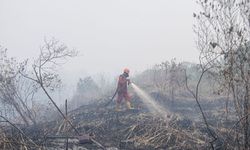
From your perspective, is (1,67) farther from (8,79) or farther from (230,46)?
(230,46)

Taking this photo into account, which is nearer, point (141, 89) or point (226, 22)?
point (226, 22)

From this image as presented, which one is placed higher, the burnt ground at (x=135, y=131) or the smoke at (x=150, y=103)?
the smoke at (x=150, y=103)

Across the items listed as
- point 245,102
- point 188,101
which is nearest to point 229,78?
point 245,102

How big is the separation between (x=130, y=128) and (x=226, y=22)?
5.47 meters

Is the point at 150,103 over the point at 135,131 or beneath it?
over

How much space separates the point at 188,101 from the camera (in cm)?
1805

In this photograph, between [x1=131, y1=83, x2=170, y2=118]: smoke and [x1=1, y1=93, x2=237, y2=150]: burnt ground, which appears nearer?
[x1=1, y1=93, x2=237, y2=150]: burnt ground

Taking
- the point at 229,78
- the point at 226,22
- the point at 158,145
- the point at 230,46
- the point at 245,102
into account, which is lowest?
the point at 158,145

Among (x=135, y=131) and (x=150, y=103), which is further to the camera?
(x=150, y=103)

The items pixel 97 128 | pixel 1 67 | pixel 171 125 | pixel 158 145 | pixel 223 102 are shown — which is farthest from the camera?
pixel 223 102

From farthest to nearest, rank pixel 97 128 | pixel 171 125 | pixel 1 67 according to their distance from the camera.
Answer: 1. pixel 1 67
2. pixel 97 128
3. pixel 171 125

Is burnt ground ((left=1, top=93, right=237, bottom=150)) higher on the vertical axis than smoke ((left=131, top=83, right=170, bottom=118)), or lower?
lower

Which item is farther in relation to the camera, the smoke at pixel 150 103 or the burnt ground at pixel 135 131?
the smoke at pixel 150 103

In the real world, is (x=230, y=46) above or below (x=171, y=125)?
above
